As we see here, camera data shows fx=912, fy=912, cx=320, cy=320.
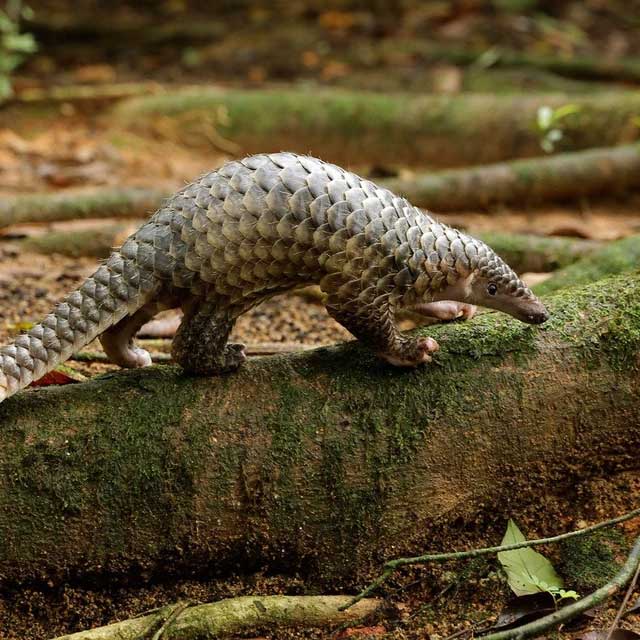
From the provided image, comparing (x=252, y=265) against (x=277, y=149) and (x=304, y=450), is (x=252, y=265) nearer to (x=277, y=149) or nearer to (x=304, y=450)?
(x=304, y=450)

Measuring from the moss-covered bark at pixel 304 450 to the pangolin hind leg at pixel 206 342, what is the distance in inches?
2.3

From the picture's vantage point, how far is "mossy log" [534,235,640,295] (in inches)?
184

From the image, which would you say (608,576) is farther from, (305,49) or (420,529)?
(305,49)

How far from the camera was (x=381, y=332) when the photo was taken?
3.37 m

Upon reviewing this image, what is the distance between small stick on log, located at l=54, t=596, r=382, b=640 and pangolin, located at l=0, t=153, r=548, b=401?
Answer: 33.3 inches

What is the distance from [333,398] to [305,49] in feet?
30.7

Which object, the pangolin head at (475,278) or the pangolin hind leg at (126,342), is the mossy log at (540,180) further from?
the pangolin hind leg at (126,342)

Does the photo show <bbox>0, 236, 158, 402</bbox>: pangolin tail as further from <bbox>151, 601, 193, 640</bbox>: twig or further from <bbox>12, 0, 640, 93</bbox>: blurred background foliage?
<bbox>12, 0, 640, 93</bbox>: blurred background foliage

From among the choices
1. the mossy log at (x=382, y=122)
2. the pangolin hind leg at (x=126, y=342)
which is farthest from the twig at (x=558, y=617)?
the mossy log at (x=382, y=122)

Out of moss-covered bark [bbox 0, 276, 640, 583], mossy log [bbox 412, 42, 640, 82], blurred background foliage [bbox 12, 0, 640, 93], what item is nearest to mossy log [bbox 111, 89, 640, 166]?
blurred background foliage [bbox 12, 0, 640, 93]

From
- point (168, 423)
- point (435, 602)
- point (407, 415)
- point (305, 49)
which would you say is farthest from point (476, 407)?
point (305, 49)

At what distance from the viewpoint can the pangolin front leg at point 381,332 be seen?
3.34m

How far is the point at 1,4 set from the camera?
1229cm

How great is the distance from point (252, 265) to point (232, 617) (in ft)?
4.06
